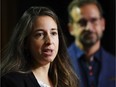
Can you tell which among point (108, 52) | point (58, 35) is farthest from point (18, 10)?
point (58, 35)

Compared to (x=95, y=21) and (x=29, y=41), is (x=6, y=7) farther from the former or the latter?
(x=29, y=41)

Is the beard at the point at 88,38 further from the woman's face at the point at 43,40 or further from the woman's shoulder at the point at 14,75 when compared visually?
the woman's shoulder at the point at 14,75

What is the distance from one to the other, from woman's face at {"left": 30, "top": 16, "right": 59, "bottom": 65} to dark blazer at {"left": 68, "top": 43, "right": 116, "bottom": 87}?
39.3 inches

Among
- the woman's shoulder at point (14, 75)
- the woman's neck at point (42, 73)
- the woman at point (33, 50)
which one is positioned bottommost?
the woman's neck at point (42, 73)

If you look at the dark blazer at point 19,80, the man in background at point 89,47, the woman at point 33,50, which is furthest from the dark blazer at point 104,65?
the dark blazer at point 19,80

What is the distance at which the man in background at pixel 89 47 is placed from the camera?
2.37 meters

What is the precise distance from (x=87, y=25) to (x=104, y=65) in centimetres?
33

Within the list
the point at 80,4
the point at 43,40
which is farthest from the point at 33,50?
the point at 80,4

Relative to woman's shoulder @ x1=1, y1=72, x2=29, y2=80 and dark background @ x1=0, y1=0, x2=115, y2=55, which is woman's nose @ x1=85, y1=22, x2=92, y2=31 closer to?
dark background @ x1=0, y1=0, x2=115, y2=55

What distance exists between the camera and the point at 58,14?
2352 mm

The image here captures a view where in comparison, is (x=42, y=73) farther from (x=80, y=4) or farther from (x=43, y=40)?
(x=80, y=4)

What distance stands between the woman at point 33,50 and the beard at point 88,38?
3.03ft

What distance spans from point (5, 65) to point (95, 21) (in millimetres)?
1155

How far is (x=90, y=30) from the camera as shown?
2.37m
